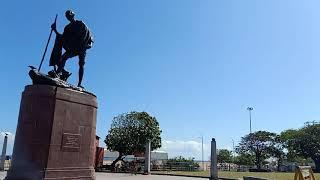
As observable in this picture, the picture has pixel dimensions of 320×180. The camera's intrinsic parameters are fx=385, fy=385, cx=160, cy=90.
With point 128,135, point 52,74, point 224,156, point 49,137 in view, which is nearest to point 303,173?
point 49,137

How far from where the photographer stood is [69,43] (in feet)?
42.5

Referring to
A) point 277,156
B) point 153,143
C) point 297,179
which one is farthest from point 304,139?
point 297,179

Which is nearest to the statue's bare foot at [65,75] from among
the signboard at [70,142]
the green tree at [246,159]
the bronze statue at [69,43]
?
the bronze statue at [69,43]

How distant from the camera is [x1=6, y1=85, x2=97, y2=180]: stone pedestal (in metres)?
10.5

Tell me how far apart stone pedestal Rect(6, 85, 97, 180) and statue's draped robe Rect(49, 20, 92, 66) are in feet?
6.18

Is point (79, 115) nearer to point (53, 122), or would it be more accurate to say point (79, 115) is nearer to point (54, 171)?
point (53, 122)

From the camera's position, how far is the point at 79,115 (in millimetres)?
11695

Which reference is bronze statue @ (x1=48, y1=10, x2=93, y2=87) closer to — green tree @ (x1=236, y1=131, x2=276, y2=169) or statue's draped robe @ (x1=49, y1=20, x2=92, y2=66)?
statue's draped robe @ (x1=49, y1=20, x2=92, y2=66)

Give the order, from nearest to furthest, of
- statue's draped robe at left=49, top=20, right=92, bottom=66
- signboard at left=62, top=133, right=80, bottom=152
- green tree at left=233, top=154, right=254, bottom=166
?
signboard at left=62, top=133, right=80, bottom=152 < statue's draped robe at left=49, top=20, right=92, bottom=66 < green tree at left=233, top=154, right=254, bottom=166

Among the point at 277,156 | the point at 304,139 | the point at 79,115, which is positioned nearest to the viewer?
the point at 79,115

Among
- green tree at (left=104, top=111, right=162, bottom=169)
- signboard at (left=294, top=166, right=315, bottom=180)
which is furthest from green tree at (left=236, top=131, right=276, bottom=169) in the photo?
signboard at (left=294, top=166, right=315, bottom=180)

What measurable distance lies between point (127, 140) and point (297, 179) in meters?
30.4

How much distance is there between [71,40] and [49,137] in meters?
3.79

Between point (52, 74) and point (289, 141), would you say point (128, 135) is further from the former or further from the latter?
point (289, 141)
